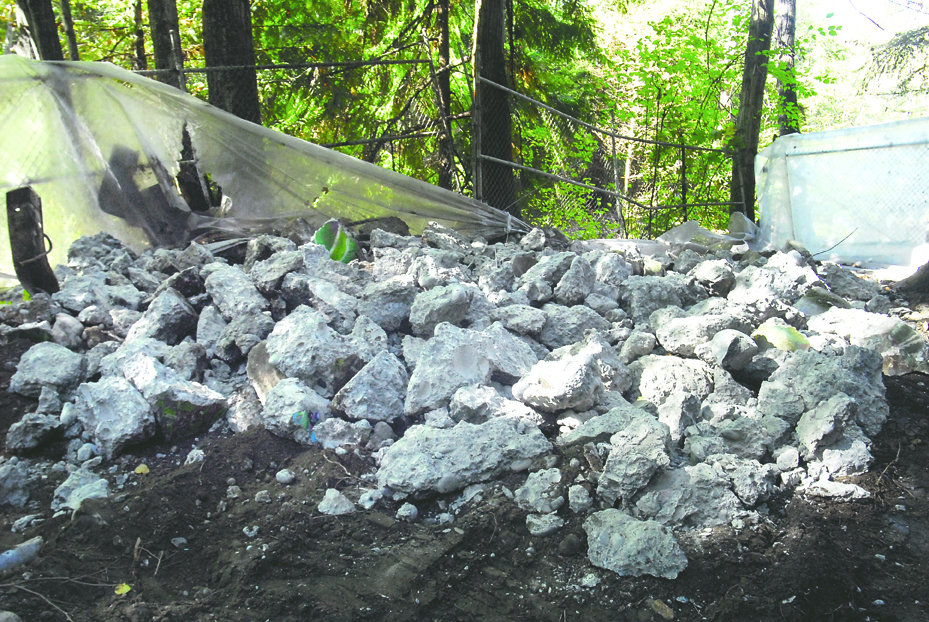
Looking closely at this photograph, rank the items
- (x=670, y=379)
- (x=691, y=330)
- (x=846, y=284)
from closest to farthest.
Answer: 1. (x=670, y=379)
2. (x=691, y=330)
3. (x=846, y=284)

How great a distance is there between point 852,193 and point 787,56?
2.40 meters

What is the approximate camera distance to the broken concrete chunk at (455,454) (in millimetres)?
2438

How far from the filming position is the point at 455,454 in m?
2.52

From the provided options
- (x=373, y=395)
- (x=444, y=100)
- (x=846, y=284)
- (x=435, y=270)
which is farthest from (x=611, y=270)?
(x=444, y=100)

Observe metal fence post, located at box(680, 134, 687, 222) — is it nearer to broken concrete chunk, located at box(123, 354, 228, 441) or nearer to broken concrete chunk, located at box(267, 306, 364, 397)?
broken concrete chunk, located at box(267, 306, 364, 397)

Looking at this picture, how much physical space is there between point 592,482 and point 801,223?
20.9ft

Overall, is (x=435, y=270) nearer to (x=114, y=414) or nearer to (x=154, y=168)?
(x=114, y=414)

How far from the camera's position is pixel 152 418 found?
8.97 feet

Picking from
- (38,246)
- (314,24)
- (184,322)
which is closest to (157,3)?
(314,24)

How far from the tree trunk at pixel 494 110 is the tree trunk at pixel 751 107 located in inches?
139

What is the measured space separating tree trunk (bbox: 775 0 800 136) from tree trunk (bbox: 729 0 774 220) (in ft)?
1.59

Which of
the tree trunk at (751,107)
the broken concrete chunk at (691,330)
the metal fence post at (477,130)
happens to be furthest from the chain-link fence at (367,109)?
the tree trunk at (751,107)

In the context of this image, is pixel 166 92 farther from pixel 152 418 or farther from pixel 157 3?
pixel 157 3

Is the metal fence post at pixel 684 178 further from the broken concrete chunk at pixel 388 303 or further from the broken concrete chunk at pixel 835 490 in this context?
the broken concrete chunk at pixel 835 490
